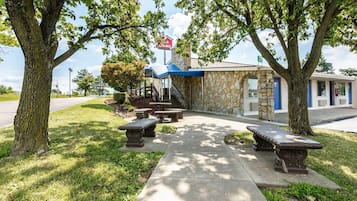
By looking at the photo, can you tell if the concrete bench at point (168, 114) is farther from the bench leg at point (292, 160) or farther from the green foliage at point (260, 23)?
the bench leg at point (292, 160)

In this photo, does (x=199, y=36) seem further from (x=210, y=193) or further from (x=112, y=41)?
(x=210, y=193)

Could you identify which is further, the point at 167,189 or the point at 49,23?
the point at 49,23

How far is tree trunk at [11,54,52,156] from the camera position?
13.0 feet

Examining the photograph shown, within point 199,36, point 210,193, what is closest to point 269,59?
point 199,36

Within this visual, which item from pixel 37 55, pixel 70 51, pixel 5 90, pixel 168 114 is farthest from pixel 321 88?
pixel 5 90

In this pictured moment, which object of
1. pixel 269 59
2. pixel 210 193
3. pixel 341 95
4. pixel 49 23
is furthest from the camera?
pixel 341 95

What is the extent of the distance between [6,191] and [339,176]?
18.3 feet

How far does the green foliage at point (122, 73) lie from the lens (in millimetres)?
16562

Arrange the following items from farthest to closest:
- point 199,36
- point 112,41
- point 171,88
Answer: point 171,88
point 199,36
point 112,41

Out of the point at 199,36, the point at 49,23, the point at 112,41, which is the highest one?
the point at 199,36

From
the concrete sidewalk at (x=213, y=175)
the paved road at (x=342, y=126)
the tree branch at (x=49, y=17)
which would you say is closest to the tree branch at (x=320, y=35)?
the paved road at (x=342, y=126)

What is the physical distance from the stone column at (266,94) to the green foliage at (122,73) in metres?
11.2

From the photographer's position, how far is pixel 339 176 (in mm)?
3215

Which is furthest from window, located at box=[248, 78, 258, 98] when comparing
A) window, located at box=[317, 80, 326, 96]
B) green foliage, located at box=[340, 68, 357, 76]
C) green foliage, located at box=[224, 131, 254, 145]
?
green foliage, located at box=[340, 68, 357, 76]
